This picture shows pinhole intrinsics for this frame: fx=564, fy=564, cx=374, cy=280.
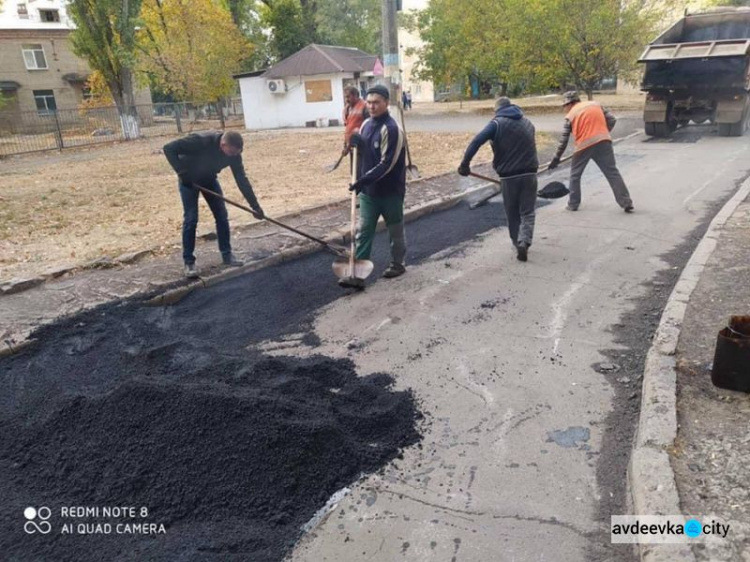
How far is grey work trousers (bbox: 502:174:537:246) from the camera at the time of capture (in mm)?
6066

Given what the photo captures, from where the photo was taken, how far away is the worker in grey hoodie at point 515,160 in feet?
19.4

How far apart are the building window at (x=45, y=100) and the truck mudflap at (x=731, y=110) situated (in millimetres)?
37289

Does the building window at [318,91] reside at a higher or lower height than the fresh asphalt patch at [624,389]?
higher

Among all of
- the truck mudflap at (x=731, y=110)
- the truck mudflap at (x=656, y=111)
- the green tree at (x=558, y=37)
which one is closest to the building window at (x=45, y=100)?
the green tree at (x=558, y=37)

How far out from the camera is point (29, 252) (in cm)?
708

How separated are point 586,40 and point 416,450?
2319 centimetres

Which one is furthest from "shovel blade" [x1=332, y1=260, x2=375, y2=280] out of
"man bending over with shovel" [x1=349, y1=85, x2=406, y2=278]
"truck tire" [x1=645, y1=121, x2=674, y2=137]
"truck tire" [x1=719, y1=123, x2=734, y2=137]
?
"truck tire" [x1=719, y1=123, x2=734, y2=137]

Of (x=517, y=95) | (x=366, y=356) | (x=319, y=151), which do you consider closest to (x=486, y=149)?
(x=319, y=151)

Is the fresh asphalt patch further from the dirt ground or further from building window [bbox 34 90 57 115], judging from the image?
building window [bbox 34 90 57 115]

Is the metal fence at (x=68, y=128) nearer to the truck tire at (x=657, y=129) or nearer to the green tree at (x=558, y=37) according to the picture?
the green tree at (x=558, y=37)

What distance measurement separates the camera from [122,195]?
432 inches

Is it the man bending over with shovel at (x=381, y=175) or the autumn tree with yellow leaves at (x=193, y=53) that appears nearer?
the man bending over with shovel at (x=381, y=175)

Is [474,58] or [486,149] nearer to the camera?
[486,149]

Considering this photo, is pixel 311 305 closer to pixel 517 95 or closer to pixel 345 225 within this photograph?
pixel 345 225
